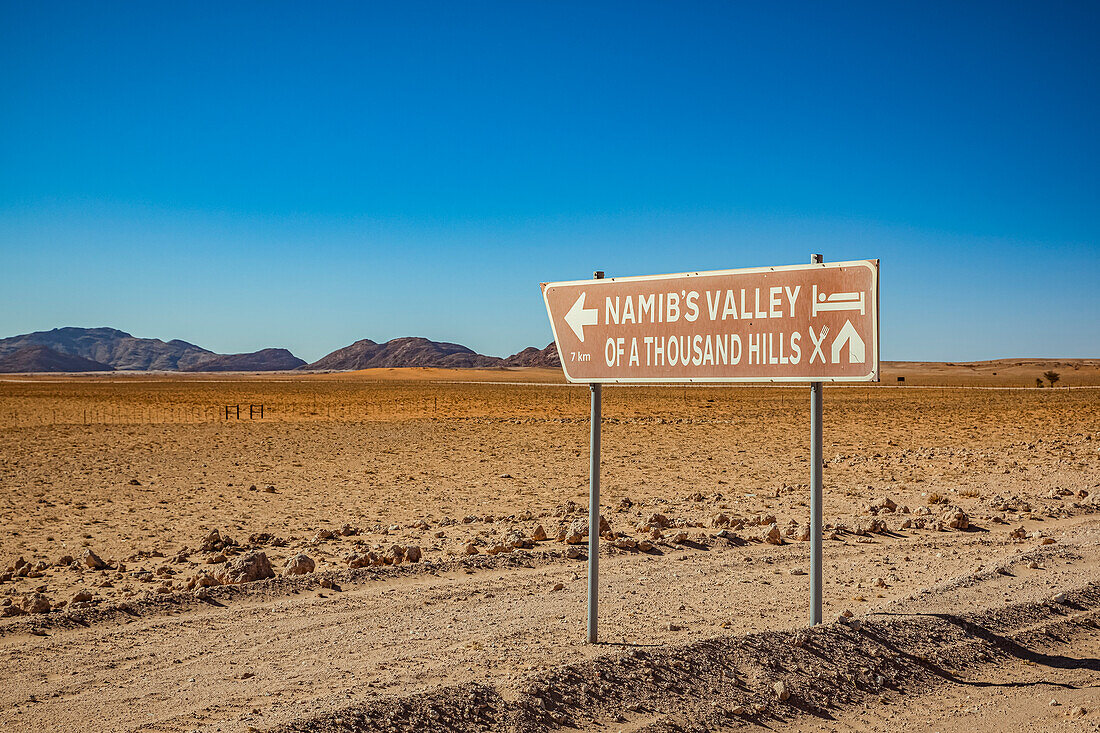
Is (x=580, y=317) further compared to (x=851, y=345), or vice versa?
(x=580, y=317)

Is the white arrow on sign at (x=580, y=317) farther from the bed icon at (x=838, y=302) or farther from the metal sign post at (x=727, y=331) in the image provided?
the bed icon at (x=838, y=302)

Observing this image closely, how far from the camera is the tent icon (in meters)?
4.84

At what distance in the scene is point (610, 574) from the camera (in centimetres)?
750

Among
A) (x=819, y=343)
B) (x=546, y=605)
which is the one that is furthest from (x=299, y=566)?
(x=819, y=343)

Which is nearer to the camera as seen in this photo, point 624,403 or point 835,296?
point 835,296

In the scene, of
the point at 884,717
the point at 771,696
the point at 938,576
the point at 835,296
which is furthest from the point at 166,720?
the point at 938,576

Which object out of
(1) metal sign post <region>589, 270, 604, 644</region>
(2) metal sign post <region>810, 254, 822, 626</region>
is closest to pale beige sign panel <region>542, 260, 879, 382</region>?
(2) metal sign post <region>810, 254, 822, 626</region>

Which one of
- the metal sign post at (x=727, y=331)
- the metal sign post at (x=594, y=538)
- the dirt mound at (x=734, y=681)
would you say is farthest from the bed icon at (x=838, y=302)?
the dirt mound at (x=734, y=681)

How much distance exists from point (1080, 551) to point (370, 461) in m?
14.9

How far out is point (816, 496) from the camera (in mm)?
5145

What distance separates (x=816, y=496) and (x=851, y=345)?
3.10ft

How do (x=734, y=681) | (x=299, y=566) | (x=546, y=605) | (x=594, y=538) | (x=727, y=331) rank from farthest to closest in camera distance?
(x=299, y=566) < (x=546, y=605) < (x=594, y=538) < (x=727, y=331) < (x=734, y=681)

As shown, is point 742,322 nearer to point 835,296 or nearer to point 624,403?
point 835,296

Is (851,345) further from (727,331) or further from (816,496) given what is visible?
(816,496)
